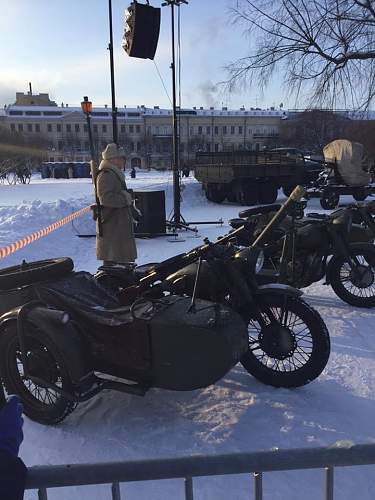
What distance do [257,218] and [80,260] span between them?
3.68 metres

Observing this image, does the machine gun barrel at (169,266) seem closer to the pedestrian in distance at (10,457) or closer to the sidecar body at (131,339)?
the sidecar body at (131,339)

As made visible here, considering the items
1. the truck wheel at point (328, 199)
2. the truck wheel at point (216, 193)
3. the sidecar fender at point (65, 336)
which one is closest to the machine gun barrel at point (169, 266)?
the sidecar fender at point (65, 336)

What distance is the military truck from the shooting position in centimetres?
1677

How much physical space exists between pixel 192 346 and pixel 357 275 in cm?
283

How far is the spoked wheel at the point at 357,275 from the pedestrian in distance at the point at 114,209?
94.2 inches

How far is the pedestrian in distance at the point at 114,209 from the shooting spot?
215 inches

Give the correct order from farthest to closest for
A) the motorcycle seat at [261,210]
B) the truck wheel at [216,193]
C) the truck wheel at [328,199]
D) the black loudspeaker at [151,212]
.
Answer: the truck wheel at [216,193]
the truck wheel at [328,199]
the black loudspeaker at [151,212]
the motorcycle seat at [261,210]

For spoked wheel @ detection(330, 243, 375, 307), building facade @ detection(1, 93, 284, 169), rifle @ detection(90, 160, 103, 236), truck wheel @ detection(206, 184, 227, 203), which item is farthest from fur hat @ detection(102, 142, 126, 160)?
building facade @ detection(1, 93, 284, 169)

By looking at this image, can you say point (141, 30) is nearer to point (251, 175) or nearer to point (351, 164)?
point (251, 175)

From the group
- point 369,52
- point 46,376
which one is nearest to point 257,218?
point 46,376

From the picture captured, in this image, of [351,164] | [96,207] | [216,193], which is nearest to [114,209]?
[96,207]

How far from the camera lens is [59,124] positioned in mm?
87188

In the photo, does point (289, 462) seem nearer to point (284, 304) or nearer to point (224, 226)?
point (284, 304)

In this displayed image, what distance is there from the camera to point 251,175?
16734mm
